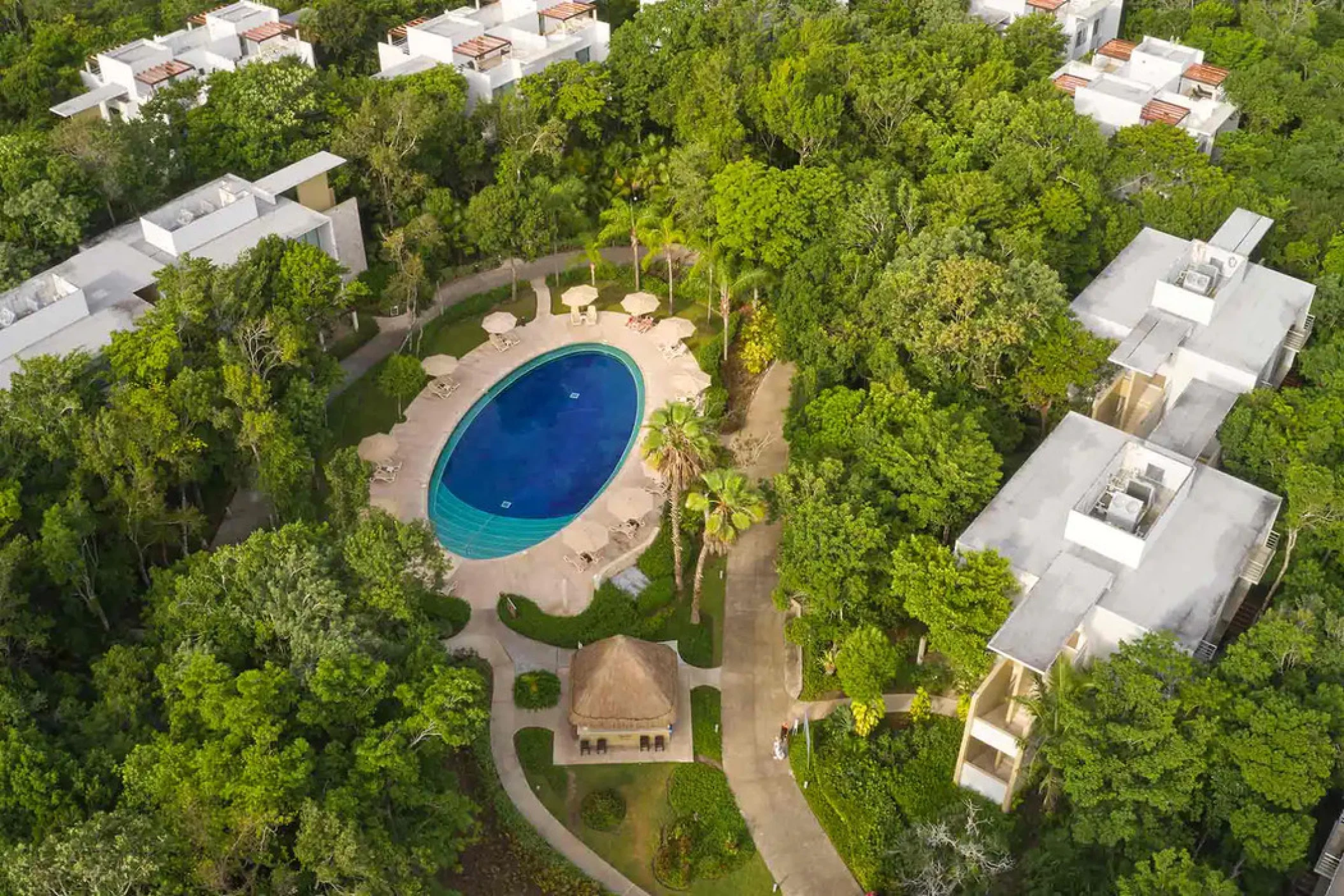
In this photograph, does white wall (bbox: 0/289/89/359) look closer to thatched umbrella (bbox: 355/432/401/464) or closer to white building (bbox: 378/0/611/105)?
thatched umbrella (bbox: 355/432/401/464)

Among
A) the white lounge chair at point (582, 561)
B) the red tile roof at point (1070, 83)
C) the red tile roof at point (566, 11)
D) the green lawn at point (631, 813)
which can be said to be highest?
the red tile roof at point (566, 11)

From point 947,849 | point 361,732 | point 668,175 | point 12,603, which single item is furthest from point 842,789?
point 668,175

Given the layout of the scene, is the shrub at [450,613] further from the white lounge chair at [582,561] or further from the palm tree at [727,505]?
the palm tree at [727,505]

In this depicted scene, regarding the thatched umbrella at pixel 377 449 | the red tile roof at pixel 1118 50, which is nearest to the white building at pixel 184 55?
the thatched umbrella at pixel 377 449

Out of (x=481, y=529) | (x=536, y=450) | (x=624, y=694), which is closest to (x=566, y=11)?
(x=536, y=450)

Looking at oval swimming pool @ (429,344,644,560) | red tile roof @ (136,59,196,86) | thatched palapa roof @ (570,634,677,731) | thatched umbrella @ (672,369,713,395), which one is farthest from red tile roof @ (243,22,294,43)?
thatched palapa roof @ (570,634,677,731)

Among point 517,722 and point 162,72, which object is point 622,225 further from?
point 162,72
